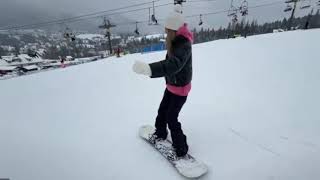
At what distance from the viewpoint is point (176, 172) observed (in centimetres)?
205

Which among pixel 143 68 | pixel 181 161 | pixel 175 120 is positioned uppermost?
pixel 143 68

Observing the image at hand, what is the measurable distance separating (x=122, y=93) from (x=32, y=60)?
49133mm

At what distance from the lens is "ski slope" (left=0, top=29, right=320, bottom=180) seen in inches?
82.2

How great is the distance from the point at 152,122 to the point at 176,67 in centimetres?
162

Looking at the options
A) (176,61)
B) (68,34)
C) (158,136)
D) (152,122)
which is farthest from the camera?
(68,34)

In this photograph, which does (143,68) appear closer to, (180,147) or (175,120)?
(175,120)

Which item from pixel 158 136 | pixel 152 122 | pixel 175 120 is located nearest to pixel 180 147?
pixel 175 120

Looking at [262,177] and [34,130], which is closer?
[262,177]

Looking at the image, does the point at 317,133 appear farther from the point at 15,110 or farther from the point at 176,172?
the point at 15,110

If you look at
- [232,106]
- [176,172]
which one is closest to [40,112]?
[176,172]

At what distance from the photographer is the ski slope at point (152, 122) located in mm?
2088

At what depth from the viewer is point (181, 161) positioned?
2.11 meters

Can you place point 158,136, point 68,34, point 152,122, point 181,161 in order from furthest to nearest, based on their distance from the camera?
point 68,34, point 152,122, point 158,136, point 181,161

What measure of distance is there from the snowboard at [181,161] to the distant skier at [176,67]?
0.08 metres
